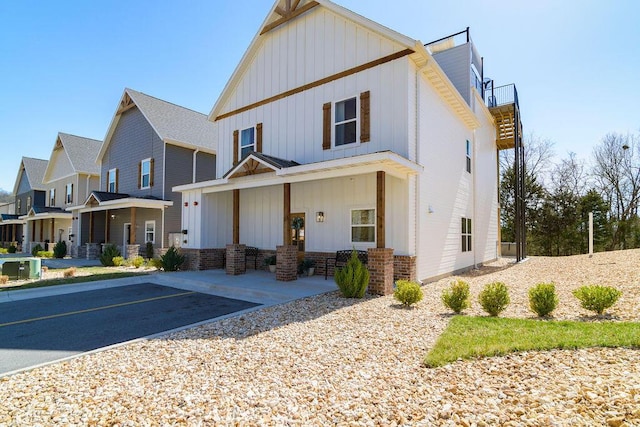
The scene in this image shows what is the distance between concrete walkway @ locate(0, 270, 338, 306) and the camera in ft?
28.9

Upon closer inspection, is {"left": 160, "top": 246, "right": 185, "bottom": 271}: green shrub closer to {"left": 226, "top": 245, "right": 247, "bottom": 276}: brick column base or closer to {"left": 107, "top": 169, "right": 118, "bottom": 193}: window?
{"left": 226, "top": 245, "right": 247, "bottom": 276}: brick column base

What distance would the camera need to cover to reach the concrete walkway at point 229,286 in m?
8.80

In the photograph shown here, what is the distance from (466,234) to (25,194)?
40587mm

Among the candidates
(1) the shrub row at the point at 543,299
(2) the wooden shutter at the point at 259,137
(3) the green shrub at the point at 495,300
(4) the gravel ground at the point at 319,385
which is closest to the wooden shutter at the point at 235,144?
(2) the wooden shutter at the point at 259,137

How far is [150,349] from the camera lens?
5.13m

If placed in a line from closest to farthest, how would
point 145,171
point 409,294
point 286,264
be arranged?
point 409,294, point 286,264, point 145,171

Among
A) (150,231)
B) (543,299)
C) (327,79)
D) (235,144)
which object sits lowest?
(543,299)

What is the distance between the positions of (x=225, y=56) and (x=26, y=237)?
28305 millimetres

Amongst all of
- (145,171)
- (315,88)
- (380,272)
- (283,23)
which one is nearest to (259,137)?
(315,88)

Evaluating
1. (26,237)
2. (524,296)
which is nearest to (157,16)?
(524,296)

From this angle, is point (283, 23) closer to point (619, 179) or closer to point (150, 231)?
point (150, 231)

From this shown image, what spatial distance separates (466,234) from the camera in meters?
14.8

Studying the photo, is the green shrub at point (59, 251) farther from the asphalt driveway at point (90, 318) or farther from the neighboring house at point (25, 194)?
the asphalt driveway at point (90, 318)

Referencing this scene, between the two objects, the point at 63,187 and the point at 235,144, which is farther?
the point at 63,187
